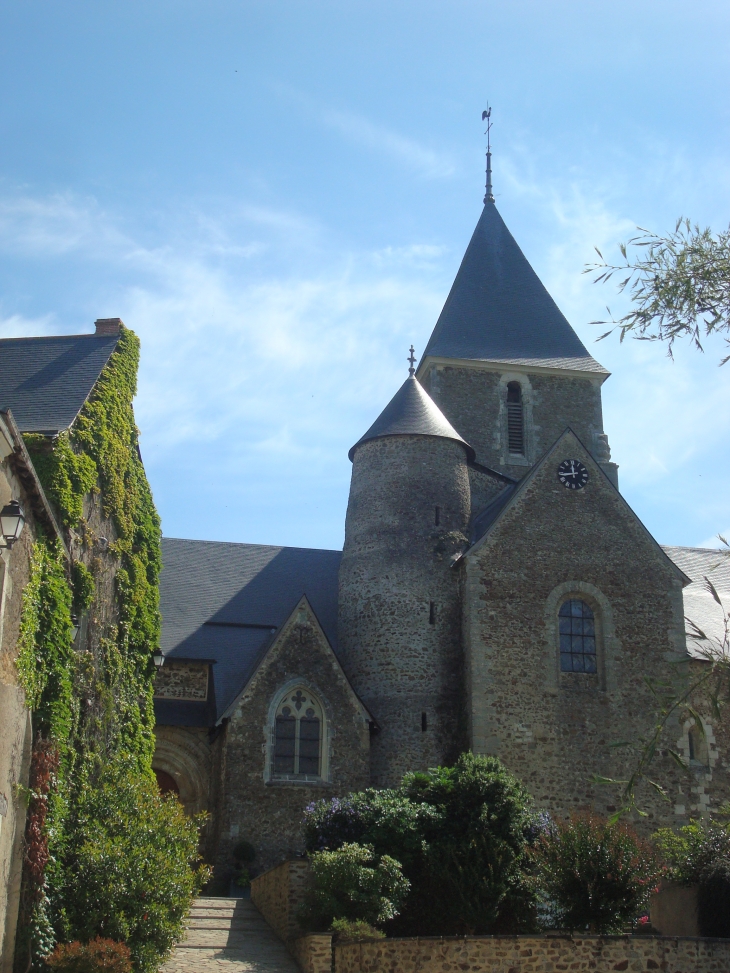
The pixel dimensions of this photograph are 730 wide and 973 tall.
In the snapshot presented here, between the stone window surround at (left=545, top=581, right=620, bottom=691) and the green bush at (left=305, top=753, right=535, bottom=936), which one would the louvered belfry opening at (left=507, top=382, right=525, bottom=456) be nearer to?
the stone window surround at (left=545, top=581, right=620, bottom=691)

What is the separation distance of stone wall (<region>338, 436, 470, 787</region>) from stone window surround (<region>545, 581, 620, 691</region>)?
1.72 meters

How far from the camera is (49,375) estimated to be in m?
17.5

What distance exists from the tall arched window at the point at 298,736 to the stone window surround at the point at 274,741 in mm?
39

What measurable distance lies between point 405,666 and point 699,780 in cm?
591

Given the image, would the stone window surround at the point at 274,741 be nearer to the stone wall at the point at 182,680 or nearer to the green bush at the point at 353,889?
the stone wall at the point at 182,680

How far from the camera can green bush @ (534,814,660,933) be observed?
13.5 meters

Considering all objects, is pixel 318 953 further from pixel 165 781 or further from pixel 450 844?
pixel 165 781

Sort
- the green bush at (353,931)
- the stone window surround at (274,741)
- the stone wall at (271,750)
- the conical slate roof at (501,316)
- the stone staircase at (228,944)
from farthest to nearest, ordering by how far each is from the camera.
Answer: the conical slate roof at (501,316), the stone window surround at (274,741), the stone wall at (271,750), the stone staircase at (228,944), the green bush at (353,931)

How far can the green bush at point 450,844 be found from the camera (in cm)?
1495

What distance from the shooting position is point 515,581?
20.9m

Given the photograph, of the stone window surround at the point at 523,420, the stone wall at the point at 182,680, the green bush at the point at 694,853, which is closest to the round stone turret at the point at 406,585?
the stone wall at the point at 182,680

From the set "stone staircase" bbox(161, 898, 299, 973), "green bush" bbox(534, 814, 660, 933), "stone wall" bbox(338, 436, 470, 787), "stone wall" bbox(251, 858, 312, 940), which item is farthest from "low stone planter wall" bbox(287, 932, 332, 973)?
"stone wall" bbox(338, 436, 470, 787)

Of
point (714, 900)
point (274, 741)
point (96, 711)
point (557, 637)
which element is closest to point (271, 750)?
point (274, 741)

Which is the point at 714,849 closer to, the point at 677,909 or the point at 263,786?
the point at 677,909
